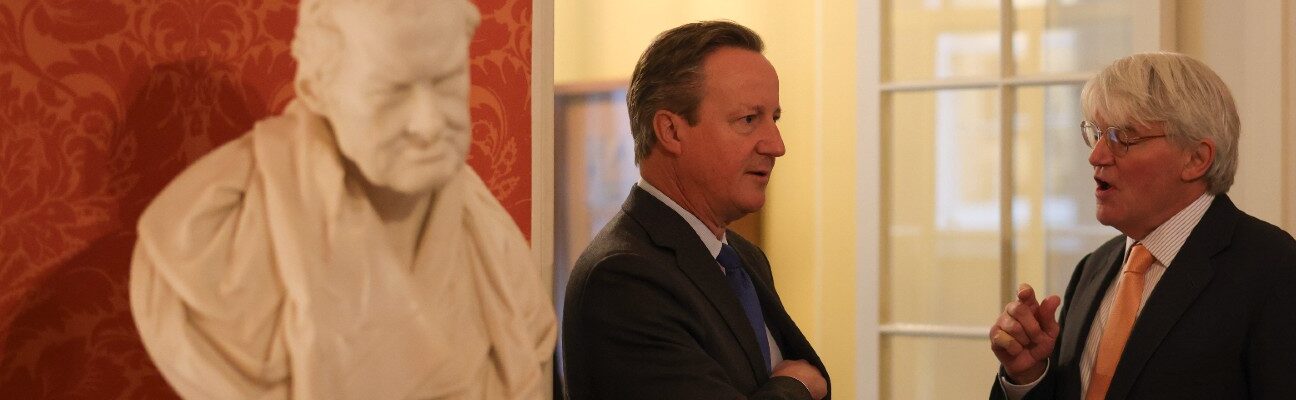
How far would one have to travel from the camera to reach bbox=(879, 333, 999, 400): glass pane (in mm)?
3432

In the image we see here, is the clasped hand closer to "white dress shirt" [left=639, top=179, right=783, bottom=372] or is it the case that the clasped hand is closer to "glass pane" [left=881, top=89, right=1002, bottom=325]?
"white dress shirt" [left=639, top=179, right=783, bottom=372]

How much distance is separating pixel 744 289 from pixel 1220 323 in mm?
774

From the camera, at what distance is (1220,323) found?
2023 millimetres

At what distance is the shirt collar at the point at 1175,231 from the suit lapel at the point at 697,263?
76 cm

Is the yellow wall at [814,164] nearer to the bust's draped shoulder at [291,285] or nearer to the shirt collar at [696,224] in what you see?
the shirt collar at [696,224]

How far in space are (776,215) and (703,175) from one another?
284 cm

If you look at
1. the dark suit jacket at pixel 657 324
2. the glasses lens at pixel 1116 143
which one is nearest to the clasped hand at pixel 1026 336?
the glasses lens at pixel 1116 143

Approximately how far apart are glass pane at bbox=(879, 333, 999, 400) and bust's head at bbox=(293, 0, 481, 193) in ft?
8.27

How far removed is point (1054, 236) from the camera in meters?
3.33

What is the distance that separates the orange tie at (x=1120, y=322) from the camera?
6.95 feet

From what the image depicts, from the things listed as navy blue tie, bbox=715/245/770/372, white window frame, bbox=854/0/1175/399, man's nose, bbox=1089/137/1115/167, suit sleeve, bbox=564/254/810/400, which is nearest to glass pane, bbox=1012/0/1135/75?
white window frame, bbox=854/0/1175/399

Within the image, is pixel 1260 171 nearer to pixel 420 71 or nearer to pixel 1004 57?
pixel 1004 57

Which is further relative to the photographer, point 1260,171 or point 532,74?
point 1260,171

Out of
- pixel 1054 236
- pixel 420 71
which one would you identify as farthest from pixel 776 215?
pixel 420 71
